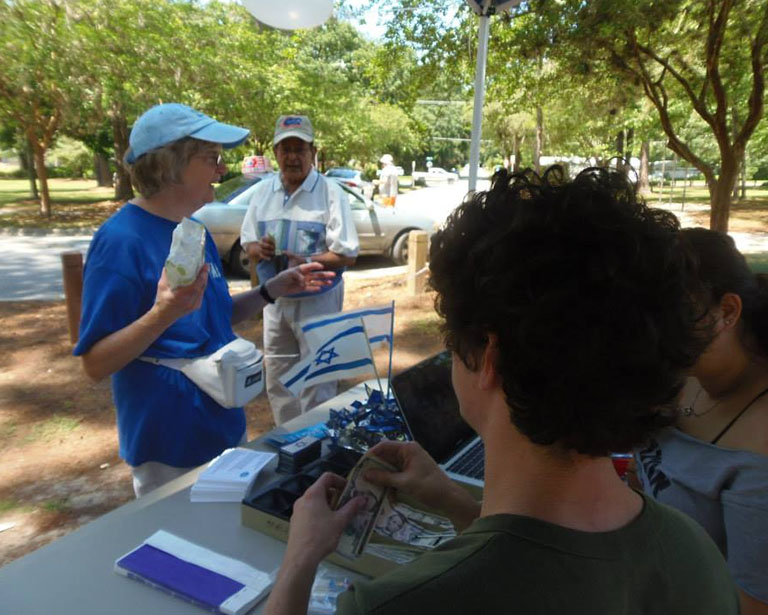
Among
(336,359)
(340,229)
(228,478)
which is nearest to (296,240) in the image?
(340,229)

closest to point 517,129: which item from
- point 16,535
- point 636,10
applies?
point 636,10

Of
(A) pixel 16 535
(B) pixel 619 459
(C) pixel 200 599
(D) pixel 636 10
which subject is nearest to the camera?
(C) pixel 200 599

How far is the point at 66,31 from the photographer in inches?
481

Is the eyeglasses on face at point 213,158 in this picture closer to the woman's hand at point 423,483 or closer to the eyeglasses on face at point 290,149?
the woman's hand at point 423,483

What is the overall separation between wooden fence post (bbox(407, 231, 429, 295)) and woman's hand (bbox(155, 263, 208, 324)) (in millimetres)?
6282

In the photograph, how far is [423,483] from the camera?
1.19 meters

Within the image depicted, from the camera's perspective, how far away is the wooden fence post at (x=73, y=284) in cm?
505

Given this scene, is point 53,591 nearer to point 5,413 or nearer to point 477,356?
point 477,356

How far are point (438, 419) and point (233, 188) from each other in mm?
8084

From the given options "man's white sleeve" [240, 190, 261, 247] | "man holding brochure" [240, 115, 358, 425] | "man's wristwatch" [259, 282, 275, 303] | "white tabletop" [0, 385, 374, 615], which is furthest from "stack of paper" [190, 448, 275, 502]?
"man's white sleeve" [240, 190, 261, 247]

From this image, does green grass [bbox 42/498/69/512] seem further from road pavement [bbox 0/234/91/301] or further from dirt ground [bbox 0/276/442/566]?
road pavement [bbox 0/234/91/301]

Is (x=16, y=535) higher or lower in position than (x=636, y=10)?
lower

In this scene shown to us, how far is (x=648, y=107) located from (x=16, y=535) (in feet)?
53.4

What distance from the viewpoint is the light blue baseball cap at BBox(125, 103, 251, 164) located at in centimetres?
199
